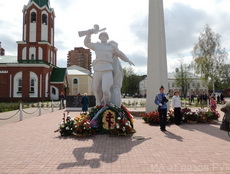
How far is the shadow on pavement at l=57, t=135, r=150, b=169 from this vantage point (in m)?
4.05

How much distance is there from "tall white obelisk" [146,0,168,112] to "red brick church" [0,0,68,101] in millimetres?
26216

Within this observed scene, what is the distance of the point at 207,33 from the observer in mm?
30703

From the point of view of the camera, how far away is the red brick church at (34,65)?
112ft

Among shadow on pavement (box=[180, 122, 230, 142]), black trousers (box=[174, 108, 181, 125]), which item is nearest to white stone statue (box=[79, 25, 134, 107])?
black trousers (box=[174, 108, 181, 125])

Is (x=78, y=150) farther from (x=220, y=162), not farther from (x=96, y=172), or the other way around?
(x=220, y=162)

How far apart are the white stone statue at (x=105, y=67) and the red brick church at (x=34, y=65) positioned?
29.1 metres

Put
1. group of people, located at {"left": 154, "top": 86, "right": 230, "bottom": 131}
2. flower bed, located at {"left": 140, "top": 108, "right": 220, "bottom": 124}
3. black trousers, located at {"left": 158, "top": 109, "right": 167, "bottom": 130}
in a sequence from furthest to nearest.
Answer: flower bed, located at {"left": 140, "top": 108, "right": 220, "bottom": 124} → black trousers, located at {"left": 158, "top": 109, "right": 167, "bottom": 130} → group of people, located at {"left": 154, "top": 86, "right": 230, "bottom": 131}

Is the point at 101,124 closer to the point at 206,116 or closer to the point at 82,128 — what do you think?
the point at 82,128

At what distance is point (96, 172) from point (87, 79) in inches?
1949

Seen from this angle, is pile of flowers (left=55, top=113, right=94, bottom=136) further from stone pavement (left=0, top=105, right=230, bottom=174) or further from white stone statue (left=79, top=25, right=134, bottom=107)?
white stone statue (left=79, top=25, right=134, bottom=107)

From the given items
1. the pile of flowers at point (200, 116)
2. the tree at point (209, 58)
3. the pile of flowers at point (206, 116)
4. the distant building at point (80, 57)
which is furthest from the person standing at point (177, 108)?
the distant building at point (80, 57)

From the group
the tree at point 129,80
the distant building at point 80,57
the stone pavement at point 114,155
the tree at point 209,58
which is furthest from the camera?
the distant building at point 80,57

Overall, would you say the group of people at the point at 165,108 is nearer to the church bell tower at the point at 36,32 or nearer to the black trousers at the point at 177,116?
the black trousers at the point at 177,116

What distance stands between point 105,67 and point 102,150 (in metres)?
3.25
